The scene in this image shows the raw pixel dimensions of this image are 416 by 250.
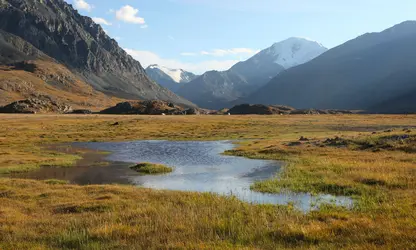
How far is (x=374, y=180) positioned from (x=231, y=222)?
17.6m

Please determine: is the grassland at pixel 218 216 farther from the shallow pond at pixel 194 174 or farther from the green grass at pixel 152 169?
the green grass at pixel 152 169

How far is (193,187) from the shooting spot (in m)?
32.3

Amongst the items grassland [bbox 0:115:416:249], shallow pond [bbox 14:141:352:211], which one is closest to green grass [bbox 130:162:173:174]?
shallow pond [bbox 14:141:352:211]

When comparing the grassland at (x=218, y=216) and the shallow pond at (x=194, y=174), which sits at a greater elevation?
the grassland at (x=218, y=216)

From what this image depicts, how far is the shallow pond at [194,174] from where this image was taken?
2673 centimetres

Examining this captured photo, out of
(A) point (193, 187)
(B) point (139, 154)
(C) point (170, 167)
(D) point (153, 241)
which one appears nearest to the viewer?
(D) point (153, 241)

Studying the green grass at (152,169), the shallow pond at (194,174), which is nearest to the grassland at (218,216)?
the shallow pond at (194,174)

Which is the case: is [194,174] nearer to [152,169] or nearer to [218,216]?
[152,169]

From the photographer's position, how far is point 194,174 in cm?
3981

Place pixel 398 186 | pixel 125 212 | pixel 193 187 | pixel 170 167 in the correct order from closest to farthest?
pixel 125 212
pixel 398 186
pixel 193 187
pixel 170 167

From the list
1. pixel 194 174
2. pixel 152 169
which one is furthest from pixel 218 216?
pixel 152 169

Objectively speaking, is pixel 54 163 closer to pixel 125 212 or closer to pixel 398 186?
pixel 125 212

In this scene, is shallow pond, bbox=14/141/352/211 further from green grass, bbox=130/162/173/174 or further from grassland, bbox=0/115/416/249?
grassland, bbox=0/115/416/249

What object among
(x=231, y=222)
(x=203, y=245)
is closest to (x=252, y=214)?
(x=231, y=222)
